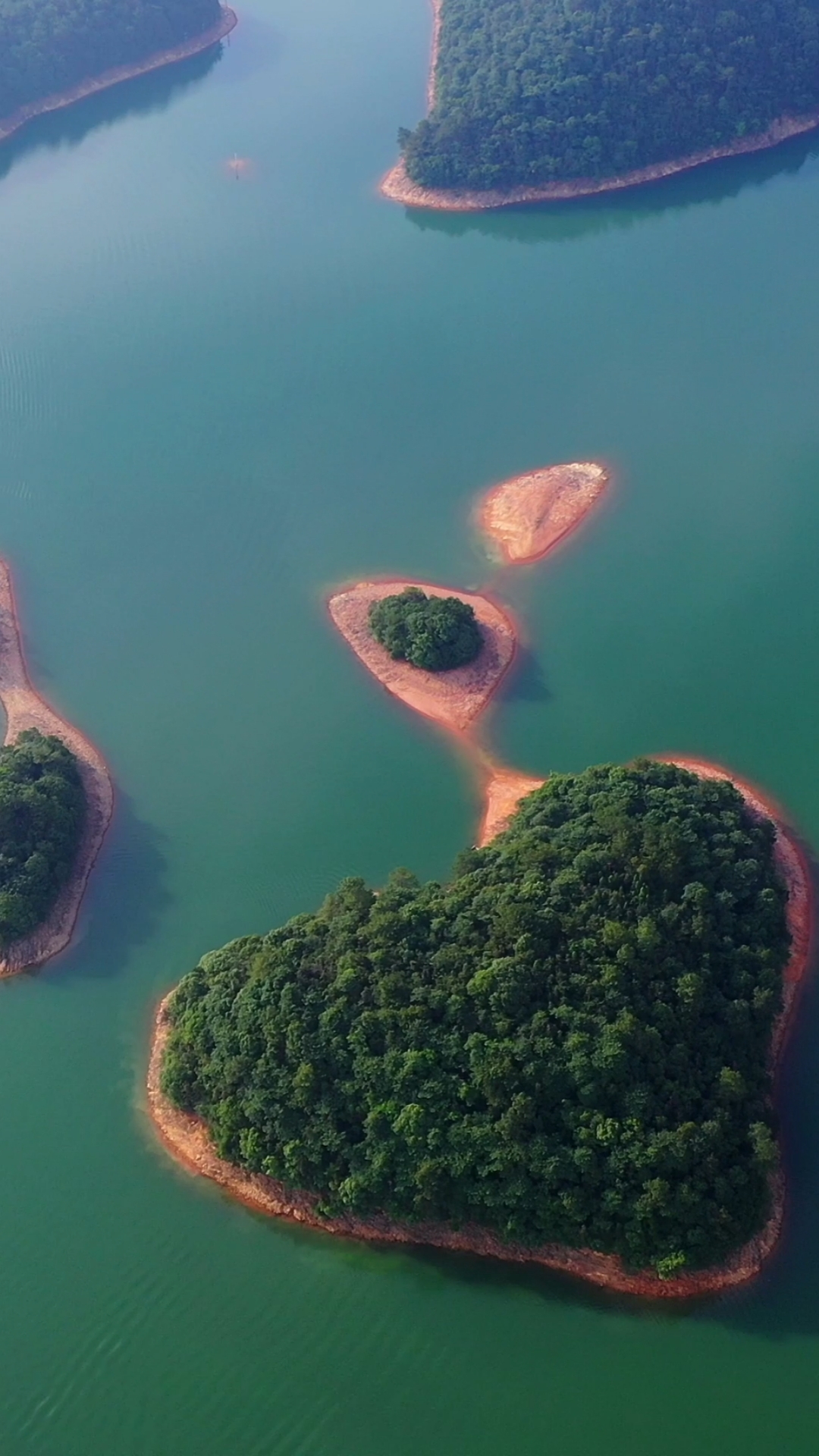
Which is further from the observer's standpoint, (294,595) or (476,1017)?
(294,595)

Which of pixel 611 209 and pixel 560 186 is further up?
pixel 560 186

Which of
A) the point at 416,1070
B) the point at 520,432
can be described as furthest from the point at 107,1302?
the point at 520,432

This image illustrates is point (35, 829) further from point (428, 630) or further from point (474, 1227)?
point (474, 1227)

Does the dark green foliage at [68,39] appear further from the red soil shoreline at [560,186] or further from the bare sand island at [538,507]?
the bare sand island at [538,507]

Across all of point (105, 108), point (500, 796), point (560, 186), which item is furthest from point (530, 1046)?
point (105, 108)

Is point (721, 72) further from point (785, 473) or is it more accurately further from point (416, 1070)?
point (416, 1070)

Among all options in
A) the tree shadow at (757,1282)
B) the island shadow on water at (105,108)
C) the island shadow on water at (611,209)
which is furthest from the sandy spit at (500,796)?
the island shadow on water at (105,108)
